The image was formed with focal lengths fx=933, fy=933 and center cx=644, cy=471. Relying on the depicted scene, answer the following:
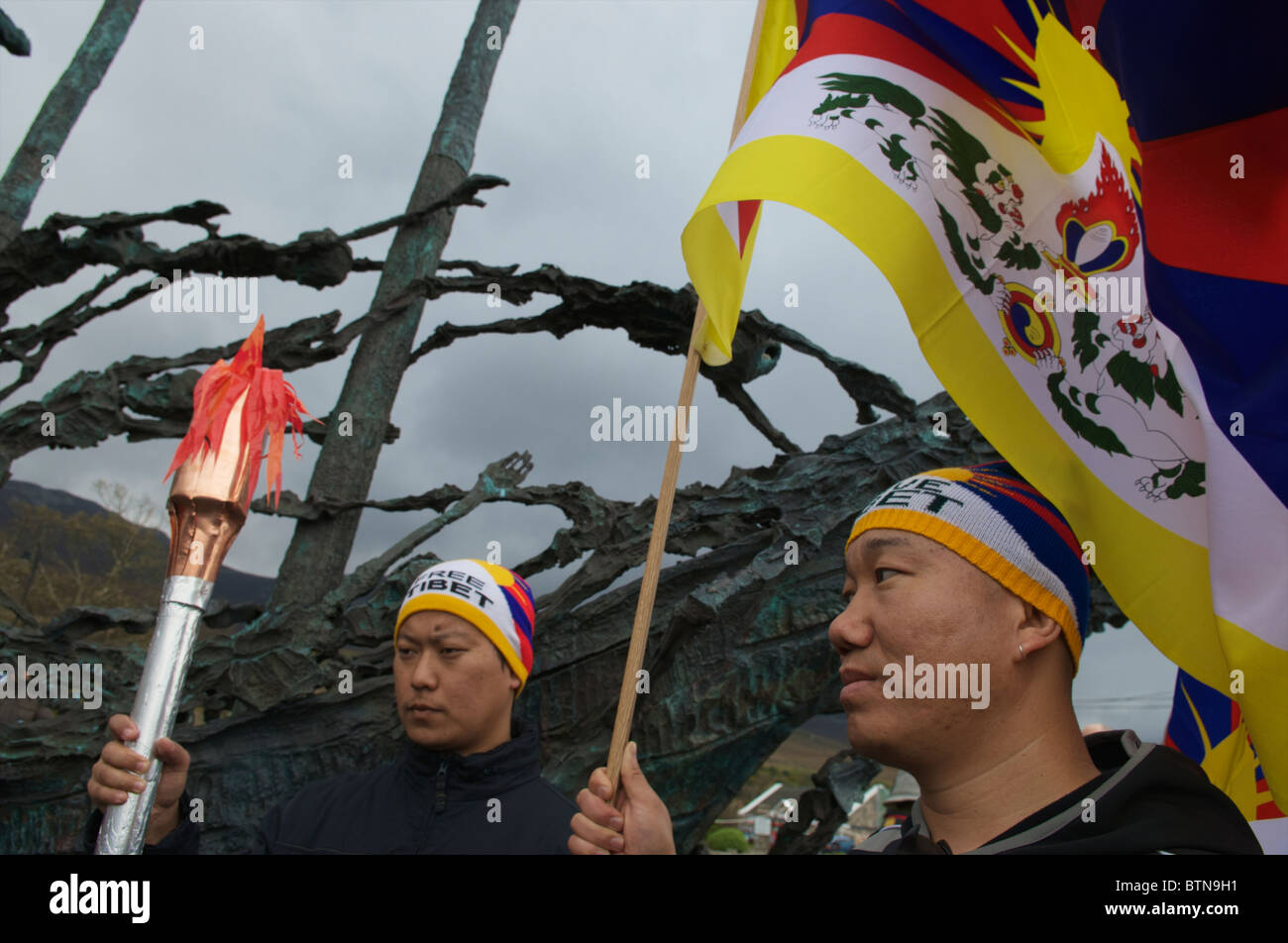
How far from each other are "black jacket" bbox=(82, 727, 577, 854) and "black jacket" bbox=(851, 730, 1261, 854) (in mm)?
1423

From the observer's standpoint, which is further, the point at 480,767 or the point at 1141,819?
Answer: the point at 480,767

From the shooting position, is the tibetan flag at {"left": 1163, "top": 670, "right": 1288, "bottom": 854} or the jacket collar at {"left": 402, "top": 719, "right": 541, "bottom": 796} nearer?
the tibetan flag at {"left": 1163, "top": 670, "right": 1288, "bottom": 854}

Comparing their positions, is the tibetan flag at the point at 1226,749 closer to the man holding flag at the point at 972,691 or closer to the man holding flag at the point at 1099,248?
the man holding flag at the point at 1099,248

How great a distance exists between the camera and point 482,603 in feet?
11.1

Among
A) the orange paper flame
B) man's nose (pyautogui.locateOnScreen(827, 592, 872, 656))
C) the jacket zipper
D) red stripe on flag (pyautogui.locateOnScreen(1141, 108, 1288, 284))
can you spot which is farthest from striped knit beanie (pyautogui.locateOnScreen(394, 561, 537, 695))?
red stripe on flag (pyautogui.locateOnScreen(1141, 108, 1288, 284))

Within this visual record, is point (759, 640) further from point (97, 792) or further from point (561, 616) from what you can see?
point (97, 792)

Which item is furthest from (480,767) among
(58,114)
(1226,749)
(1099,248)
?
(58,114)

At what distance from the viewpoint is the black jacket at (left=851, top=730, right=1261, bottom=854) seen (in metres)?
1.50

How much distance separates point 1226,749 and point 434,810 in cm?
235

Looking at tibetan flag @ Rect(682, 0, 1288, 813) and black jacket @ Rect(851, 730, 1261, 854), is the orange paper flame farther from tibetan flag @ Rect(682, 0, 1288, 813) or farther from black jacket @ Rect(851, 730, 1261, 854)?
black jacket @ Rect(851, 730, 1261, 854)

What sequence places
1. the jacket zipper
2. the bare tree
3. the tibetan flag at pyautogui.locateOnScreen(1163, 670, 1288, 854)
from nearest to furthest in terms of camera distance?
1. the tibetan flag at pyautogui.locateOnScreen(1163, 670, 1288, 854)
2. the jacket zipper
3. the bare tree

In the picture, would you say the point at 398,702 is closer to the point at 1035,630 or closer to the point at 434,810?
the point at 434,810

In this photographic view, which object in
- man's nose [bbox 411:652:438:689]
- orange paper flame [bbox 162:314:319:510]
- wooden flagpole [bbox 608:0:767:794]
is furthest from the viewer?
man's nose [bbox 411:652:438:689]

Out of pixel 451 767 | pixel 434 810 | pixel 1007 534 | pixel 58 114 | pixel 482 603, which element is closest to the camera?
pixel 1007 534
